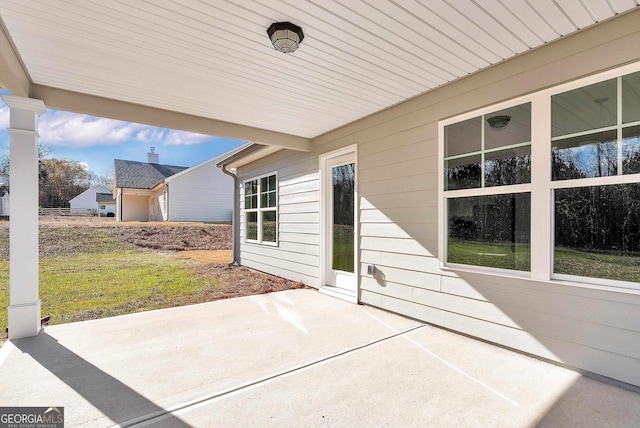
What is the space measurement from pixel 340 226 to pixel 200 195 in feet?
42.5

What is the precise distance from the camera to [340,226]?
193 inches

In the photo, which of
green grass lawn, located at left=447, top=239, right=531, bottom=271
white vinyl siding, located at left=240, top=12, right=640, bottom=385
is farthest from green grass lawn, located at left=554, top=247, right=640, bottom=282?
green grass lawn, located at left=447, top=239, right=531, bottom=271

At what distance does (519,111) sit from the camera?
2.80 meters

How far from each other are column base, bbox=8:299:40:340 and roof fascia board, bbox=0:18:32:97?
2.08m

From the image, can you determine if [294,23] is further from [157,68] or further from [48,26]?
[48,26]

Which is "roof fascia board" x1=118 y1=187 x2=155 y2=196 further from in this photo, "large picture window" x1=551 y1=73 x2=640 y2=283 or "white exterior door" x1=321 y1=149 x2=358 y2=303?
"large picture window" x1=551 y1=73 x2=640 y2=283

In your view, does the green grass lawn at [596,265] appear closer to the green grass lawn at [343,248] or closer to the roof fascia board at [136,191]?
the green grass lawn at [343,248]

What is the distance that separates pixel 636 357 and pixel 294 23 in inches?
133

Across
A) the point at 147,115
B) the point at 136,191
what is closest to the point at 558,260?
the point at 147,115

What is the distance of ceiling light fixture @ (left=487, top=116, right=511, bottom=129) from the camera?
114 inches

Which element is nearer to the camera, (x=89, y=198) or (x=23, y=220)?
(x=23, y=220)

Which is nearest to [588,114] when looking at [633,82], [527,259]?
[633,82]

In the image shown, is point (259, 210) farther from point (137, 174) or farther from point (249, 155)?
point (137, 174)

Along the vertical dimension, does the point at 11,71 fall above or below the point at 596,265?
above
